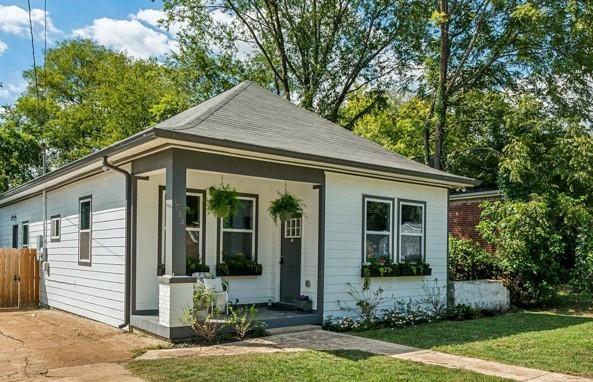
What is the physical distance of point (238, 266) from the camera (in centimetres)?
985

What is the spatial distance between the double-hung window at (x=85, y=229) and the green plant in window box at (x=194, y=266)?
2272 mm

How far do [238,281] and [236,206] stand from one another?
1924 mm

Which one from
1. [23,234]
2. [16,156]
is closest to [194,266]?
[23,234]

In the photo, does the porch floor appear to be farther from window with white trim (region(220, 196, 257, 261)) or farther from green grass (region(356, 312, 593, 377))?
window with white trim (region(220, 196, 257, 261))

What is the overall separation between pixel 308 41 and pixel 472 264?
12278 mm

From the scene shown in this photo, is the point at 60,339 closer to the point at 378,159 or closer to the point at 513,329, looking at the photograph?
the point at 378,159

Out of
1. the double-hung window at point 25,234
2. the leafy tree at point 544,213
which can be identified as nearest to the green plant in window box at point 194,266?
the leafy tree at point 544,213

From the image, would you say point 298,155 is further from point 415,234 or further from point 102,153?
point 415,234

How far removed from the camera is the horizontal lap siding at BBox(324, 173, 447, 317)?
30.3 feet

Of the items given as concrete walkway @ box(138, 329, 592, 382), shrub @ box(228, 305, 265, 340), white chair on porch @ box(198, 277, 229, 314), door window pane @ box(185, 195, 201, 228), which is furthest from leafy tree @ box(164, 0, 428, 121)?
concrete walkway @ box(138, 329, 592, 382)

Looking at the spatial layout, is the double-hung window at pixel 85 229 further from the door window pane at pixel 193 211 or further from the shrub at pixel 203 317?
the shrub at pixel 203 317

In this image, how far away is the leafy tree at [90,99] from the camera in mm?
25750

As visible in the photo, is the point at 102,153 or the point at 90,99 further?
the point at 90,99

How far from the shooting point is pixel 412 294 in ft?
34.9
